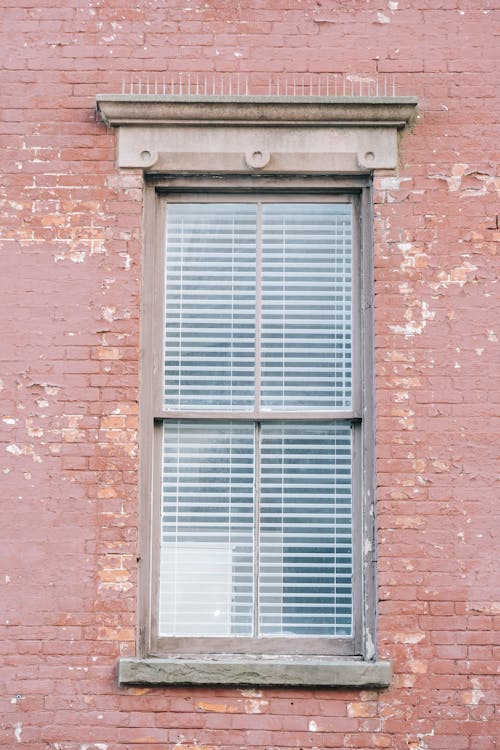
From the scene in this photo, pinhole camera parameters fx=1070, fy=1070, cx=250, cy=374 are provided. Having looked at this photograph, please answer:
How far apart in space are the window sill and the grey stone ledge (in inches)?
109

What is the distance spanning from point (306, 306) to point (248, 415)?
2.19 feet

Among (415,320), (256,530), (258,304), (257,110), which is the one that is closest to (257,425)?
(256,530)

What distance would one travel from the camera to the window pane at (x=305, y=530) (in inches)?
214

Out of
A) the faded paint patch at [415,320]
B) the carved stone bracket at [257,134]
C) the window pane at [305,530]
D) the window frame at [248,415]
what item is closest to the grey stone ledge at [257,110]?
A: the carved stone bracket at [257,134]

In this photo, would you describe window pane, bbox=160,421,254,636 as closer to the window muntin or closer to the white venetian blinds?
the window muntin

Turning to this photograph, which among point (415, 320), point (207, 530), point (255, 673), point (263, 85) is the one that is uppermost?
point (263, 85)

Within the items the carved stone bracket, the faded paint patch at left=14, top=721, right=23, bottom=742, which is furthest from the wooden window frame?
the faded paint patch at left=14, top=721, right=23, bottom=742

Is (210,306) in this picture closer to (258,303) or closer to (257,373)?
(258,303)

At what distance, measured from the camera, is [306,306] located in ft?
18.7

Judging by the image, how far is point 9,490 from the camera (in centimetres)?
537

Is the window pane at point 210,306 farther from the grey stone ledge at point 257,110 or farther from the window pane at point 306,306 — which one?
the grey stone ledge at point 257,110

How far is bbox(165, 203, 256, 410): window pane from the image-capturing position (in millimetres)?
5629

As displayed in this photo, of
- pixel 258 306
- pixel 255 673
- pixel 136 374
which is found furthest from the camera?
pixel 258 306

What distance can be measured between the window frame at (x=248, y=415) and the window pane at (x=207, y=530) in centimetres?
7
